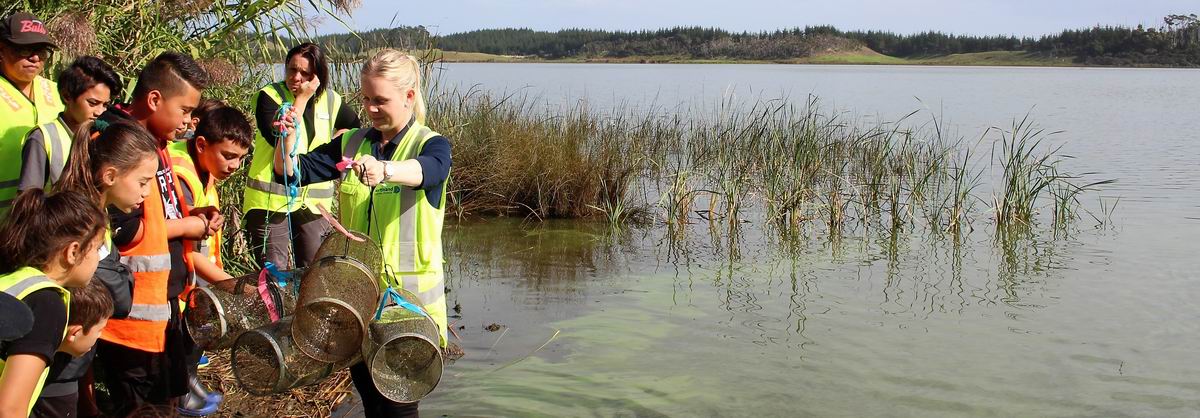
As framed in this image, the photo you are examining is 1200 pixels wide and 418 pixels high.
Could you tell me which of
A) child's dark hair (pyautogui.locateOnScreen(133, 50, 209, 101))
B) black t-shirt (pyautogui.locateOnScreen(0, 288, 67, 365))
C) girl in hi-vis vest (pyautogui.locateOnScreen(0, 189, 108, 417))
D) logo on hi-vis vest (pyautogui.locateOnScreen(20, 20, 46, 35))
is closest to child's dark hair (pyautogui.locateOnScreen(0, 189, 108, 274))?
girl in hi-vis vest (pyautogui.locateOnScreen(0, 189, 108, 417))

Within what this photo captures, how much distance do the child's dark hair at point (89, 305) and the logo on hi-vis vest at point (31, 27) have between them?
1574 mm

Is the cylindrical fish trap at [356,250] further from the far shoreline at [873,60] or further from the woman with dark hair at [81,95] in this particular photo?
the far shoreline at [873,60]

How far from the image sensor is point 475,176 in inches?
425

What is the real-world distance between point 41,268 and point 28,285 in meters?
0.10

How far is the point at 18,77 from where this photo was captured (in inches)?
166

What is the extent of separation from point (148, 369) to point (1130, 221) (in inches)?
398

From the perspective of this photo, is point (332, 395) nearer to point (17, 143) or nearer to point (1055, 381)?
point (17, 143)

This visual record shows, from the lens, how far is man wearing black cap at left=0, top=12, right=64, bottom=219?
13.2 feet

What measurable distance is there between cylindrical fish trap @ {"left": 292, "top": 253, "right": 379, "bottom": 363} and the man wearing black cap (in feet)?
5.25

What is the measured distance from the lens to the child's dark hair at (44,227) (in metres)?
2.78

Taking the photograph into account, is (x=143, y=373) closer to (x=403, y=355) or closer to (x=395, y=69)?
(x=403, y=355)

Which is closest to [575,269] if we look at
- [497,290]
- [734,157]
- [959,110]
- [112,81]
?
[497,290]

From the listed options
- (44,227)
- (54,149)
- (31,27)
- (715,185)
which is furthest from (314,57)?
(715,185)

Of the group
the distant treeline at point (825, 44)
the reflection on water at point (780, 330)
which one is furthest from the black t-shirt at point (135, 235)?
the distant treeline at point (825, 44)
